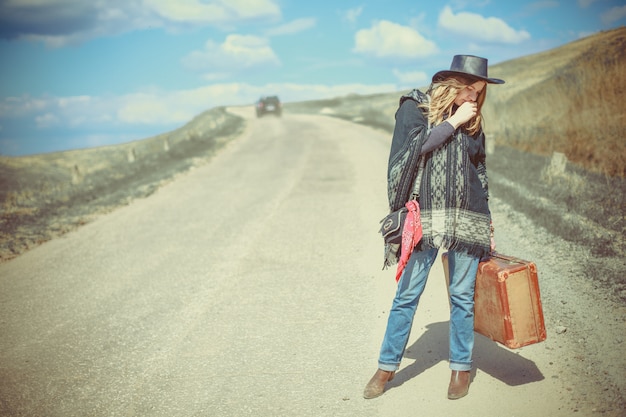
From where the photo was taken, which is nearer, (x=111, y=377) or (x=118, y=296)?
(x=111, y=377)

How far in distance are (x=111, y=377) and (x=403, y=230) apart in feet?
8.31

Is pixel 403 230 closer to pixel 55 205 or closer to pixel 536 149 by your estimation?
pixel 55 205

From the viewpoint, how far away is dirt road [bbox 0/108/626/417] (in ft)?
10.3

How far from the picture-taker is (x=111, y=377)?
366 cm

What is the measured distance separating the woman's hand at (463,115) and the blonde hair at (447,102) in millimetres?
85

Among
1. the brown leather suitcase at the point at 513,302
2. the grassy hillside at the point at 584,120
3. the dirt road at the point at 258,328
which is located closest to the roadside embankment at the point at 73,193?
the dirt road at the point at 258,328

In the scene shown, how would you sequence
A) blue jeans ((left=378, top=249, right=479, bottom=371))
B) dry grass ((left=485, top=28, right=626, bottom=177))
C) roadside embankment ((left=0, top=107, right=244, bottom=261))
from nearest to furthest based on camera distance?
1. blue jeans ((left=378, top=249, right=479, bottom=371))
2. roadside embankment ((left=0, top=107, right=244, bottom=261))
3. dry grass ((left=485, top=28, right=626, bottom=177))

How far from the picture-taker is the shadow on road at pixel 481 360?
128 inches

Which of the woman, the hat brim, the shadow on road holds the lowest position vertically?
the shadow on road

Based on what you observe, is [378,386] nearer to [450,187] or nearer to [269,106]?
[450,187]

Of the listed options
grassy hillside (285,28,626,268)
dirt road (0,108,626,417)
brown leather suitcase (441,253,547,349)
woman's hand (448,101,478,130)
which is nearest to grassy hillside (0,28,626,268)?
grassy hillside (285,28,626,268)

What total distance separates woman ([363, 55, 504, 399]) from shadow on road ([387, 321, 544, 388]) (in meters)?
0.41

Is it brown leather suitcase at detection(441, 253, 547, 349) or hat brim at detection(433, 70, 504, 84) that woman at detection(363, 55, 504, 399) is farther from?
brown leather suitcase at detection(441, 253, 547, 349)

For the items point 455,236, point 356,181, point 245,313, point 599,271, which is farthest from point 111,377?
point 356,181
